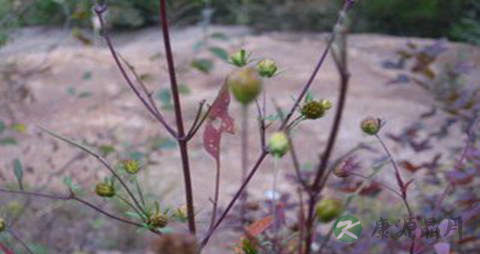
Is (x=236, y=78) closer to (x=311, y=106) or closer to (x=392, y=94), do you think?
(x=311, y=106)

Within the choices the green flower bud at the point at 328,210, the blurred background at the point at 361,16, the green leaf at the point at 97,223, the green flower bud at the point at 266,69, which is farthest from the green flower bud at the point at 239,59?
the blurred background at the point at 361,16

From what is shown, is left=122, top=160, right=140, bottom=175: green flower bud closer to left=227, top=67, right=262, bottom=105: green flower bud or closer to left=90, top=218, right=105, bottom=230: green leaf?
left=227, top=67, right=262, bottom=105: green flower bud

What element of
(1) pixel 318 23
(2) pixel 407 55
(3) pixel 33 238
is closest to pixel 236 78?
(2) pixel 407 55

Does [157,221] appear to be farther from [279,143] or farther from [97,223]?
[97,223]

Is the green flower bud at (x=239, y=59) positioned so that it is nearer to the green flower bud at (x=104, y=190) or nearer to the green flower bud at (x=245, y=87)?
the green flower bud at (x=104, y=190)

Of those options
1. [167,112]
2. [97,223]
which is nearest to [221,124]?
[97,223]

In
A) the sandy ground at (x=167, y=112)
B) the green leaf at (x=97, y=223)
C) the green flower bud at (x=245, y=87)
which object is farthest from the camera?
the sandy ground at (x=167, y=112)
